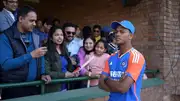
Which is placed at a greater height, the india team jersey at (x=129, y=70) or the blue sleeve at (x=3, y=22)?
the blue sleeve at (x=3, y=22)

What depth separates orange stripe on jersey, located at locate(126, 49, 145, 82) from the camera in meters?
2.27

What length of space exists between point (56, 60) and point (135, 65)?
49.5 inches

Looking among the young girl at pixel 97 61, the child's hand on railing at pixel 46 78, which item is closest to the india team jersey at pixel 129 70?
the child's hand on railing at pixel 46 78

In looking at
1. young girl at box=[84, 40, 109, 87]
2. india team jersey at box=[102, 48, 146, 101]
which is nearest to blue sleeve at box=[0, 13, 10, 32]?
young girl at box=[84, 40, 109, 87]

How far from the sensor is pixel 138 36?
211 inches

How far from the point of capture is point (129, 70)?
2.27 m

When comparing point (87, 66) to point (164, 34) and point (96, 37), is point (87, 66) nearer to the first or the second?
point (96, 37)

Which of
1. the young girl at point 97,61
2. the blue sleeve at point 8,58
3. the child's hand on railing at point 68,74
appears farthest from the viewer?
the young girl at point 97,61

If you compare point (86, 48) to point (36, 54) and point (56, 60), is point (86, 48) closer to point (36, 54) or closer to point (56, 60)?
point (56, 60)

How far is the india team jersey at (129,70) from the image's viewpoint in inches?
89.9

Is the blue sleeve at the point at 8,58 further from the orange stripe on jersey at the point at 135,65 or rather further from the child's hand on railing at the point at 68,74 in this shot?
the orange stripe on jersey at the point at 135,65

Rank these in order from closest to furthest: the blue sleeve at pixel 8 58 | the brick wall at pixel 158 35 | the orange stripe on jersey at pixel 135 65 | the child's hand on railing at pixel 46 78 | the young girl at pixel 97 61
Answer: the orange stripe on jersey at pixel 135 65
the blue sleeve at pixel 8 58
the child's hand on railing at pixel 46 78
the young girl at pixel 97 61
the brick wall at pixel 158 35

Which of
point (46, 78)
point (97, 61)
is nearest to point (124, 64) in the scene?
point (46, 78)

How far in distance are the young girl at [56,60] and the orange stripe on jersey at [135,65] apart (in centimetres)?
116
